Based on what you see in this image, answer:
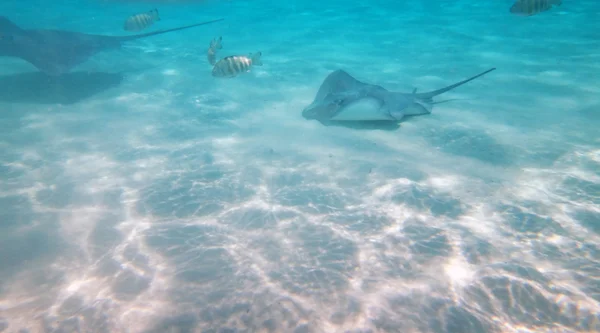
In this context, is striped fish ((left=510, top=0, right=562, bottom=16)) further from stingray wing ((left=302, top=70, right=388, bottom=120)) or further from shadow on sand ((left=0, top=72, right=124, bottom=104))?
shadow on sand ((left=0, top=72, right=124, bottom=104))

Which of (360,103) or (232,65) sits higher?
(232,65)

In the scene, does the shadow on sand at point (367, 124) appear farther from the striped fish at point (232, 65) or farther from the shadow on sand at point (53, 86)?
the shadow on sand at point (53, 86)

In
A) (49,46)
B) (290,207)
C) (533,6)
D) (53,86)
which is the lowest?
(290,207)

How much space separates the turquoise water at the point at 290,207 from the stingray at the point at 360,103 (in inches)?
15.5

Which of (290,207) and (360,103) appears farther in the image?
(360,103)

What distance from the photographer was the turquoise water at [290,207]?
10.7 ft

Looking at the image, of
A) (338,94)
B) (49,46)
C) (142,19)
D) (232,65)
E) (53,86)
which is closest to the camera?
(338,94)

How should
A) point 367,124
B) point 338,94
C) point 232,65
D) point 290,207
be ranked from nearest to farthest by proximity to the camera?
point 290,207 → point 338,94 → point 367,124 → point 232,65

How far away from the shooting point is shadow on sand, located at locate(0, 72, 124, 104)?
869cm

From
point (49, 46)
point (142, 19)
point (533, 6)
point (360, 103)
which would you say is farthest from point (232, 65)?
point (533, 6)

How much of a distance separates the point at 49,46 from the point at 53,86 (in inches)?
52.1

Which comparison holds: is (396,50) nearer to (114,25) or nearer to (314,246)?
(314,246)

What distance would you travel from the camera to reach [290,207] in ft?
15.6

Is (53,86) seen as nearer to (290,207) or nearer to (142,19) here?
(142,19)
